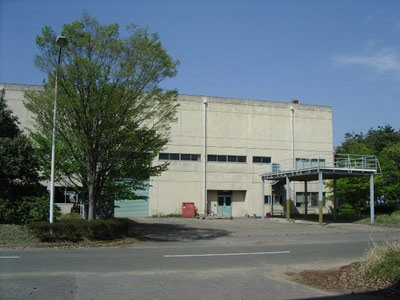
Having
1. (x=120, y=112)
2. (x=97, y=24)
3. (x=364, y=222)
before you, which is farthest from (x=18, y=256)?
(x=364, y=222)

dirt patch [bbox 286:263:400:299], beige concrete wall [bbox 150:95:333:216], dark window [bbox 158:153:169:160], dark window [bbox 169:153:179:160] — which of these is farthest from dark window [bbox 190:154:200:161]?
dirt patch [bbox 286:263:400:299]

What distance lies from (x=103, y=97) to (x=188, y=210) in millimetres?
19875

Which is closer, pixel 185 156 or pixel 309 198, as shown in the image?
pixel 185 156

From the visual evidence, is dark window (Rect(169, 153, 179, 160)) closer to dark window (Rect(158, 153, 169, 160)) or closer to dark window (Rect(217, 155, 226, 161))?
dark window (Rect(158, 153, 169, 160))

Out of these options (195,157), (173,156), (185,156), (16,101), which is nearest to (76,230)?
(173,156)

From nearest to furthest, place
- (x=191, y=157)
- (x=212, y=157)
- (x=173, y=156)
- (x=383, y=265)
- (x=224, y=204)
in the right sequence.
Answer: (x=383, y=265) < (x=173, y=156) < (x=191, y=157) < (x=212, y=157) < (x=224, y=204)

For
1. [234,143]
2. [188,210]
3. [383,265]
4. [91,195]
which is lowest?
[188,210]

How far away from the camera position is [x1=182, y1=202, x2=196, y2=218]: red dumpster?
3322cm

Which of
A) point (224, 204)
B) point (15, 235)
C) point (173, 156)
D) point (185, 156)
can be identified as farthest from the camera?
point (224, 204)

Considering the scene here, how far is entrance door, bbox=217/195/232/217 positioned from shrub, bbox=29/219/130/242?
1999 cm

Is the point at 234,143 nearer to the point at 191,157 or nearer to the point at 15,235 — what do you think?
the point at 191,157

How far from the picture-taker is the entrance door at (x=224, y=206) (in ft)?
117

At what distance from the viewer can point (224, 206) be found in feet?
117

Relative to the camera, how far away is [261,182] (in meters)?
36.5
